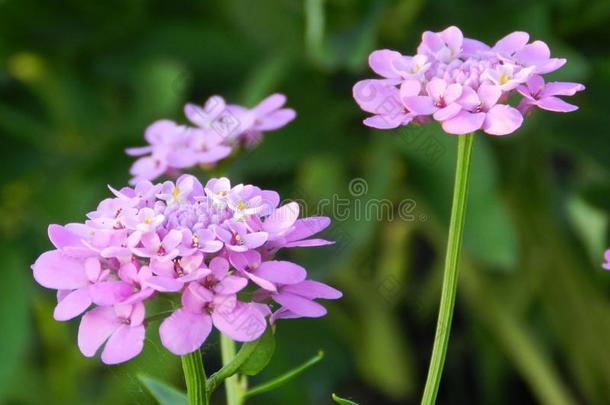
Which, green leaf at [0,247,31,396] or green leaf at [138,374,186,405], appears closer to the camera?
green leaf at [138,374,186,405]

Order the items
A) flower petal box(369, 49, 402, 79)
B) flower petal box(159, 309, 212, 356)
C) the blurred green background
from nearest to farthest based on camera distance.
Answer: flower petal box(159, 309, 212, 356) < flower petal box(369, 49, 402, 79) < the blurred green background

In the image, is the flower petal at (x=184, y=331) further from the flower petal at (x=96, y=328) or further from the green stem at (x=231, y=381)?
the green stem at (x=231, y=381)

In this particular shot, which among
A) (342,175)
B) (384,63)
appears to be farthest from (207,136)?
(342,175)

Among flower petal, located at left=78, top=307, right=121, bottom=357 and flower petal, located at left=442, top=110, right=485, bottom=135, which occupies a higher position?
flower petal, located at left=442, top=110, right=485, bottom=135

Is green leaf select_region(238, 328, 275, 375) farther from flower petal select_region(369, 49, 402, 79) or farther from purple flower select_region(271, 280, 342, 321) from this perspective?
flower petal select_region(369, 49, 402, 79)

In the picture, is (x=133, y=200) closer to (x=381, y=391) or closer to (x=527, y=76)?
(x=527, y=76)

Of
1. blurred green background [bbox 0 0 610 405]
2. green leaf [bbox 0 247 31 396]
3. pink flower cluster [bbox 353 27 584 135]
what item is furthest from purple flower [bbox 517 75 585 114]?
green leaf [bbox 0 247 31 396]
